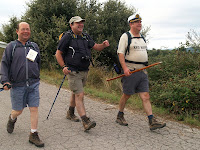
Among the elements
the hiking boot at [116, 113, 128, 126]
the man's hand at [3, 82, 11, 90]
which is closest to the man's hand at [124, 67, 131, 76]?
the hiking boot at [116, 113, 128, 126]

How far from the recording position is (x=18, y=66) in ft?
11.7

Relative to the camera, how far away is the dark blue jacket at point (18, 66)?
139 inches

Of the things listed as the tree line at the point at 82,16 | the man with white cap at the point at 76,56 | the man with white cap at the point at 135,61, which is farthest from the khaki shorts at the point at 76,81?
the tree line at the point at 82,16

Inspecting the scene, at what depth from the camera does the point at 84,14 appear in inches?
486

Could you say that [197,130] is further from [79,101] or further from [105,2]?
[105,2]

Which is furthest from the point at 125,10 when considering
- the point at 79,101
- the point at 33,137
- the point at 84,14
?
the point at 33,137

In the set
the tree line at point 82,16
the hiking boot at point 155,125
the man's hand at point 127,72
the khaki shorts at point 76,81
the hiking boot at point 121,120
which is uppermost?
the tree line at point 82,16

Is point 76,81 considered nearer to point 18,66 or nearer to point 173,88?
point 18,66

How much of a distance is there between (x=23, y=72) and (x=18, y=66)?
0.38 ft

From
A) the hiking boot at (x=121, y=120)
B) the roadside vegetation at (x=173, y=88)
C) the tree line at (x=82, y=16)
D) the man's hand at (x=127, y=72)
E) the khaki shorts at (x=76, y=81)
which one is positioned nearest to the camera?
the man's hand at (x=127, y=72)

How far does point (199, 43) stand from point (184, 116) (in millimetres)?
3247

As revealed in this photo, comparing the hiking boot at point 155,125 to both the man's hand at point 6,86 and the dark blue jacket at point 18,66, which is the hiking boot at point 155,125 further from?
the man's hand at point 6,86

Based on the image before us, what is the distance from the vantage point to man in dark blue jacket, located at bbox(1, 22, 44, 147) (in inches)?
140

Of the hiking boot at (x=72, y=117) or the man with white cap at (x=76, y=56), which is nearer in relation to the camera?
the man with white cap at (x=76, y=56)
